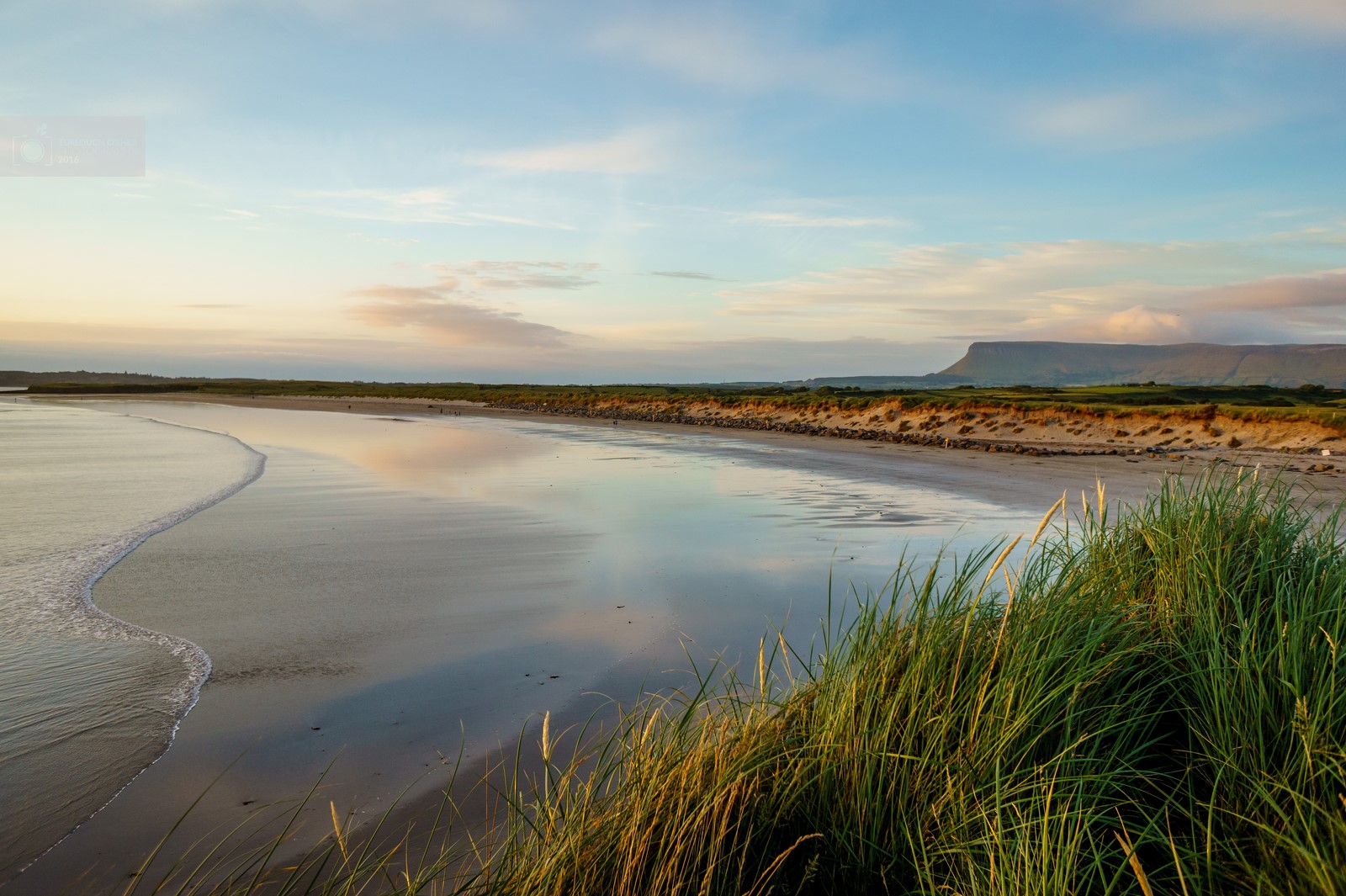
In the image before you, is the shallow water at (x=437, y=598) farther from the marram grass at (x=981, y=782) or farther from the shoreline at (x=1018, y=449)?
the shoreline at (x=1018, y=449)

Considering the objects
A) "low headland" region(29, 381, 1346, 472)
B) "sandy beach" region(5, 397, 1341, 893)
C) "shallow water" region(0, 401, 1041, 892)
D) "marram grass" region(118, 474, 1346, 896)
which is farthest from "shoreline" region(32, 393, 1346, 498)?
"marram grass" region(118, 474, 1346, 896)

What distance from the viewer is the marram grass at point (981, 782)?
255 cm

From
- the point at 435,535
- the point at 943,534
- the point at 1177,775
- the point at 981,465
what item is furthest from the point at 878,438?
the point at 1177,775

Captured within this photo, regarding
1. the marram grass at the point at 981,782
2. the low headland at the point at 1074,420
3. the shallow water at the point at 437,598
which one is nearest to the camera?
the marram grass at the point at 981,782

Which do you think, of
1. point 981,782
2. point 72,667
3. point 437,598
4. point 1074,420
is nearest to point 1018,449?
point 1074,420

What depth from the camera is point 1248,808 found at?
8.77 feet

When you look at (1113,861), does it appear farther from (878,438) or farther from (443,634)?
(878,438)

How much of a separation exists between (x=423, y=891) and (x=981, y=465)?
69.2ft

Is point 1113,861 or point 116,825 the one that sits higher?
point 1113,861

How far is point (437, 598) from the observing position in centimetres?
825

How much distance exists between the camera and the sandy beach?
461cm

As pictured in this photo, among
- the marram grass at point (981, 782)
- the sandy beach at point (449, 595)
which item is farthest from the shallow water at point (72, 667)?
the marram grass at point (981, 782)

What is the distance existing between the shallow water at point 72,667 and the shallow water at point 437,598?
97mm

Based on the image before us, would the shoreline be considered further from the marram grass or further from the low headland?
the marram grass
